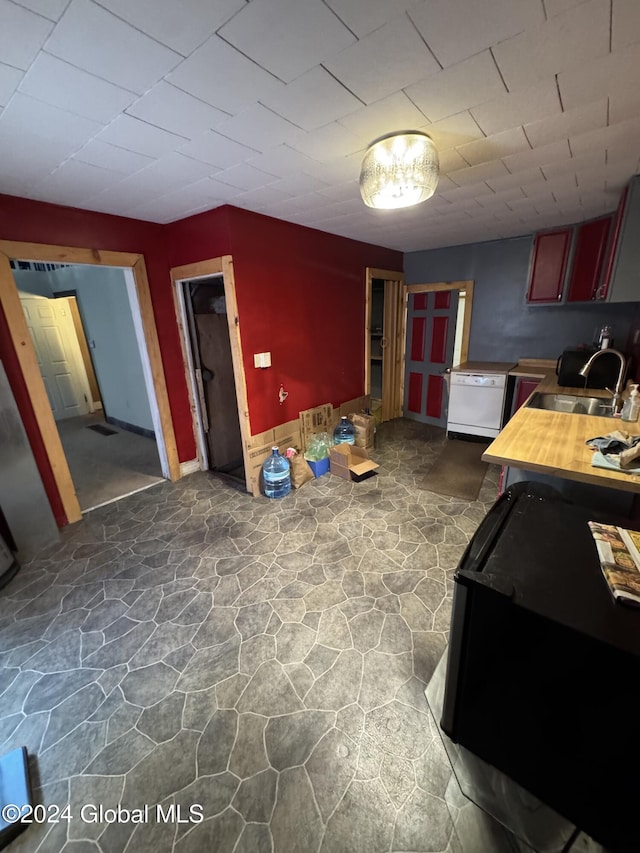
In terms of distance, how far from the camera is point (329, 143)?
1685mm

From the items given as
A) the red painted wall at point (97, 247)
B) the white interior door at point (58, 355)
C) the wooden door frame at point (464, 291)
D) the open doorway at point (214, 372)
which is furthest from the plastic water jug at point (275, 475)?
the white interior door at point (58, 355)

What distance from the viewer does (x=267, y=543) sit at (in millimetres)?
2484

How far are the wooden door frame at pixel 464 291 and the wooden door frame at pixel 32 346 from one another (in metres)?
3.51

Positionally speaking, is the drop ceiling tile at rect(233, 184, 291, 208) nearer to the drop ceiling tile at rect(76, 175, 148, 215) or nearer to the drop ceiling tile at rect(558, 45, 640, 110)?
the drop ceiling tile at rect(76, 175, 148, 215)

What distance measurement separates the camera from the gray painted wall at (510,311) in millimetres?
3664

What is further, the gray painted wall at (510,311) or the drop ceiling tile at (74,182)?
the gray painted wall at (510,311)

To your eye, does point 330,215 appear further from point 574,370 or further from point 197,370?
point 574,370

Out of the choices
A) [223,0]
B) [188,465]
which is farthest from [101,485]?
[223,0]

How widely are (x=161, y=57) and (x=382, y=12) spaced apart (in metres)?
0.71

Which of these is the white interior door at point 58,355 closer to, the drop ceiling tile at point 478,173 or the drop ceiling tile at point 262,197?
the drop ceiling tile at point 262,197

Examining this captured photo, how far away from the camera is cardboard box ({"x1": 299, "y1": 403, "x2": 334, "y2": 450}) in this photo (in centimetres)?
357

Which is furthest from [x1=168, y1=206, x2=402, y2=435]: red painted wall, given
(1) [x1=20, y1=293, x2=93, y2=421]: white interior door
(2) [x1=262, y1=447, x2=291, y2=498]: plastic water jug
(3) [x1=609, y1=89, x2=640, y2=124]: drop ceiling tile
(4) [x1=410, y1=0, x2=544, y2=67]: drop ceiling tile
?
(1) [x1=20, y1=293, x2=93, y2=421]: white interior door

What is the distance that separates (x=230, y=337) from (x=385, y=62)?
2024mm

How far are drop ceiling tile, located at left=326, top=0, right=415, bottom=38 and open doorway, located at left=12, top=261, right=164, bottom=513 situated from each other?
3.40 metres
